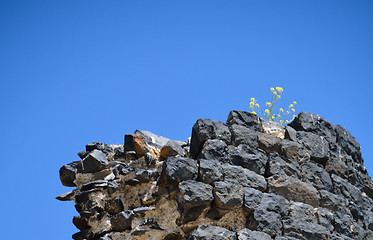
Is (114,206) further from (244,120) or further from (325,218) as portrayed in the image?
(325,218)

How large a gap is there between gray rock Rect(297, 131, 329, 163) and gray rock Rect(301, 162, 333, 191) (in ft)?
0.47

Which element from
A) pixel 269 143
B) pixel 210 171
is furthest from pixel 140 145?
pixel 269 143

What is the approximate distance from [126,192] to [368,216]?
2.71 m

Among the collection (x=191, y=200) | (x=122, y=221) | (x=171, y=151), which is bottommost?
(x=122, y=221)

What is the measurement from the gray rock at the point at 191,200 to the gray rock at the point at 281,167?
2.78 feet

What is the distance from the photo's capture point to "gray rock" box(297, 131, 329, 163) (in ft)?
18.3

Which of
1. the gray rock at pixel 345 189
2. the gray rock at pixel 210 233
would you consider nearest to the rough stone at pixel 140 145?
the gray rock at pixel 210 233

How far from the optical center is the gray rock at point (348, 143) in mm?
6043

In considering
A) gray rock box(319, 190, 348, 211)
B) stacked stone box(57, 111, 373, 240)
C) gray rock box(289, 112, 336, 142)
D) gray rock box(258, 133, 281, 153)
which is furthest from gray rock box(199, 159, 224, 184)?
gray rock box(289, 112, 336, 142)

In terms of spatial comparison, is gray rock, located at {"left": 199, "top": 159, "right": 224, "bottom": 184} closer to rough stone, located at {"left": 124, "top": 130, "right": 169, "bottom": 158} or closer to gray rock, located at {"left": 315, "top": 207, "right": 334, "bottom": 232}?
rough stone, located at {"left": 124, "top": 130, "right": 169, "bottom": 158}

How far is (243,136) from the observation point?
17.0 feet

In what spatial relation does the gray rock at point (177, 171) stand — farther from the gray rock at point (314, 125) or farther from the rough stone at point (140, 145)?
the gray rock at point (314, 125)

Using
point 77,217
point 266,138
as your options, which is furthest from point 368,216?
point 77,217

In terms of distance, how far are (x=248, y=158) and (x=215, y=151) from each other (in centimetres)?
36
